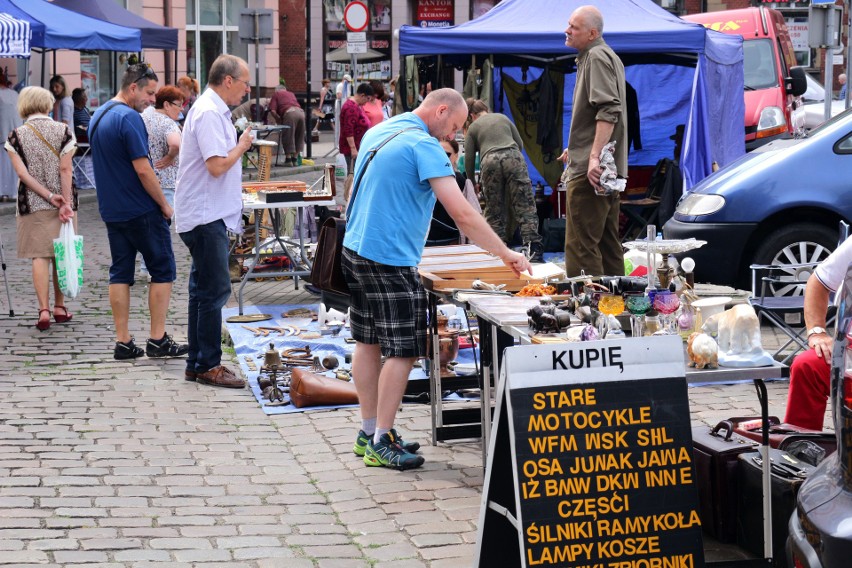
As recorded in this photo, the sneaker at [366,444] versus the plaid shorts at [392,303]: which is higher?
the plaid shorts at [392,303]

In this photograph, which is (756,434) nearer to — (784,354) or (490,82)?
(784,354)

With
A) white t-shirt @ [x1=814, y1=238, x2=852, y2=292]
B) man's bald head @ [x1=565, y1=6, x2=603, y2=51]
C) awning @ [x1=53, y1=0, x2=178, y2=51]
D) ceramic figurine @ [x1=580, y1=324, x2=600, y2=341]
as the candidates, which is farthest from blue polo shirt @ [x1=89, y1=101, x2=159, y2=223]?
awning @ [x1=53, y1=0, x2=178, y2=51]

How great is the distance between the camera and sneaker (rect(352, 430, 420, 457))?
6420 mm

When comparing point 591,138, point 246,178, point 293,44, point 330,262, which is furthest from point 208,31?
point 330,262

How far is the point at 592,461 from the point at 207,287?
4.06 meters

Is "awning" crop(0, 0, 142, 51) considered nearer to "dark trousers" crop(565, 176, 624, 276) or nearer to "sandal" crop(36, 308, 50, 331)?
"sandal" crop(36, 308, 50, 331)

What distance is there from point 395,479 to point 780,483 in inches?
79.9

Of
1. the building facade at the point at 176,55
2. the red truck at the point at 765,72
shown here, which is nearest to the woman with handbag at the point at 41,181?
the red truck at the point at 765,72

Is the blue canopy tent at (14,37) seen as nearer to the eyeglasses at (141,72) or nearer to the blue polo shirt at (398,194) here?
the eyeglasses at (141,72)

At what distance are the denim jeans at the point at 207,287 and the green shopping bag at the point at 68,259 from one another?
7.06ft

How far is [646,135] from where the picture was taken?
15320 millimetres

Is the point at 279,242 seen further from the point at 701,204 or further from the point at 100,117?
the point at 701,204

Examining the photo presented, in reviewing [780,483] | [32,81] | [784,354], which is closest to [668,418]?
[780,483]

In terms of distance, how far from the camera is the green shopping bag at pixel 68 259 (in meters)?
9.91
